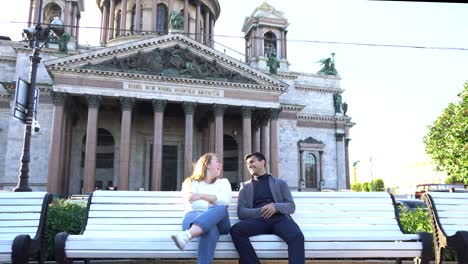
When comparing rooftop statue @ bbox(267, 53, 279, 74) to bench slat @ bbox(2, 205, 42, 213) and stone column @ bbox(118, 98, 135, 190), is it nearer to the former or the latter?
stone column @ bbox(118, 98, 135, 190)

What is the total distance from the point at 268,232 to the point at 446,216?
8.78 feet

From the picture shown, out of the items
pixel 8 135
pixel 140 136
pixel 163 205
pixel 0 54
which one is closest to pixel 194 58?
pixel 140 136

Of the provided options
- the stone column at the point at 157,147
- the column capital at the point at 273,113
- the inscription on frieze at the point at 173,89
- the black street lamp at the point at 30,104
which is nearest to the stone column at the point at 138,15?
the inscription on frieze at the point at 173,89

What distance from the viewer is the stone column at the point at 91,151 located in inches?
1117

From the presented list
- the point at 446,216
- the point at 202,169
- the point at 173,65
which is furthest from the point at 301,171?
the point at 202,169

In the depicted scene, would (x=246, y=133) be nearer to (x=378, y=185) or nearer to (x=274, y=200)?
(x=274, y=200)

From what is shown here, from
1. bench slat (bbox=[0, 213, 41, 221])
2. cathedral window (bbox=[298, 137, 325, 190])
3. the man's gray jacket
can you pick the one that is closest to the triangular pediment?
cathedral window (bbox=[298, 137, 325, 190])

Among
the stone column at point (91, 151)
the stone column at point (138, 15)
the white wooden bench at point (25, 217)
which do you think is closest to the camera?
the white wooden bench at point (25, 217)

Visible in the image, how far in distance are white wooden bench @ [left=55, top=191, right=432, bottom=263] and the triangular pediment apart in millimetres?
25567

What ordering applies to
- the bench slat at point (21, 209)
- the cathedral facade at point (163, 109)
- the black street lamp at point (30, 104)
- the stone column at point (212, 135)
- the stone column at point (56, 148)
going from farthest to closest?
the stone column at point (212, 135) < the cathedral facade at point (163, 109) < the stone column at point (56, 148) < the black street lamp at point (30, 104) < the bench slat at point (21, 209)

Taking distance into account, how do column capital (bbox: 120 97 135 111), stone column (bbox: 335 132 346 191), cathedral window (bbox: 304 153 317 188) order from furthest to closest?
stone column (bbox: 335 132 346 191), cathedral window (bbox: 304 153 317 188), column capital (bbox: 120 97 135 111)

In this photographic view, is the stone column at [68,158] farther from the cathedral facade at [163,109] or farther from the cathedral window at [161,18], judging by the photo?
the cathedral window at [161,18]

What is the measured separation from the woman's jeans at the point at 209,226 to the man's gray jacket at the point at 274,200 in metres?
0.33

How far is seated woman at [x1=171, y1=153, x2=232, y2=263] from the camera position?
524 cm
